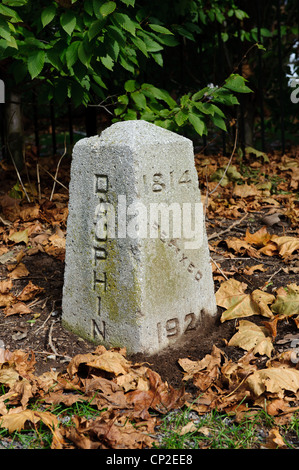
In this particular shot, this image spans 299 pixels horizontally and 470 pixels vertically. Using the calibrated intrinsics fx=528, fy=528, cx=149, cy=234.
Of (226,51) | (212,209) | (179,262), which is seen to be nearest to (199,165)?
(212,209)

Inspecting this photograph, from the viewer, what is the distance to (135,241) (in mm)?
2398

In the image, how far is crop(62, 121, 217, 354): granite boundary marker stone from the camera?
2.40m

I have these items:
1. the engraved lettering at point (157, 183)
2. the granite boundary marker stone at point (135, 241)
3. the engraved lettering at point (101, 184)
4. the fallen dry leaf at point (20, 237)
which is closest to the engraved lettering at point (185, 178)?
the granite boundary marker stone at point (135, 241)

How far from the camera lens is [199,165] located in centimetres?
520

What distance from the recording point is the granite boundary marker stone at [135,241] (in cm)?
240

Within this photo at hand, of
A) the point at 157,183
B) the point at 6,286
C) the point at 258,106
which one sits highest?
the point at 258,106

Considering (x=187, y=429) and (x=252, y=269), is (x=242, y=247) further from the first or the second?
(x=187, y=429)

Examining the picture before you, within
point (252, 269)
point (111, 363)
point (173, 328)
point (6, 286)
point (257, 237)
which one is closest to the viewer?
point (111, 363)

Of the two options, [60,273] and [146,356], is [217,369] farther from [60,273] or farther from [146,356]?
[60,273]

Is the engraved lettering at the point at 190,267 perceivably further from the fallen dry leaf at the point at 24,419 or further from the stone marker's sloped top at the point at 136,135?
the fallen dry leaf at the point at 24,419

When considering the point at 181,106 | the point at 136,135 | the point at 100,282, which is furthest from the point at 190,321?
the point at 181,106

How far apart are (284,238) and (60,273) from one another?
1.51m

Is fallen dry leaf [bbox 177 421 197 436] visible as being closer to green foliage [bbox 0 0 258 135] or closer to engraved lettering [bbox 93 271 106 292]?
engraved lettering [bbox 93 271 106 292]

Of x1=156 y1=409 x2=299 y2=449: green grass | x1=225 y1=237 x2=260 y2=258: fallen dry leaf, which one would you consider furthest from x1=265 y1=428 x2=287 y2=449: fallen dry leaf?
x1=225 y1=237 x2=260 y2=258: fallen dry leaf
